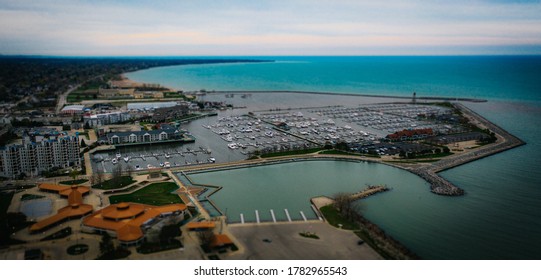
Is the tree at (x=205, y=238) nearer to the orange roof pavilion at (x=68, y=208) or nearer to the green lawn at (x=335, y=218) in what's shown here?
the green lawn at (x=335, y=218)

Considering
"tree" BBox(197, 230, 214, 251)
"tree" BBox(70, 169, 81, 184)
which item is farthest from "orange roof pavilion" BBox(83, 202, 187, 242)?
"tree" BBox(70, 169, 81, 184)

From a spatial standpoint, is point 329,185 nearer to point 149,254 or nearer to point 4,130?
point 149,254

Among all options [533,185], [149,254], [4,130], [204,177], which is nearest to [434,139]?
[533,185]

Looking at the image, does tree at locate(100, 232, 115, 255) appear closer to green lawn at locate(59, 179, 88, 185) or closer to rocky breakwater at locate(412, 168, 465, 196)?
green lawn at locate(59, 179, 88, 185)

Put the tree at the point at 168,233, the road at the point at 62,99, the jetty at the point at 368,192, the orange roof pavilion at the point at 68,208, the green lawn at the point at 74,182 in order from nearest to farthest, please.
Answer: the tree at the point at 168,233
the orange roof pavilion at the point at 68,208
the jetty at the point at 368,192
the green lawn at the point at 74,182
the road at the point at 62,99

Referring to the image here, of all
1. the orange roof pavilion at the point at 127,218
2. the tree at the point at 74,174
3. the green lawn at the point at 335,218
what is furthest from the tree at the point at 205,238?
the tree at the point at 74,174

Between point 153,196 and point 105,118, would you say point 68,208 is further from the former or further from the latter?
point 105,118

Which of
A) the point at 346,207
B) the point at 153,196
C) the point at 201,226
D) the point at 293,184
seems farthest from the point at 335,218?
the point at 153,196
